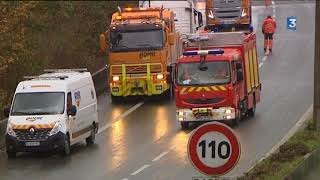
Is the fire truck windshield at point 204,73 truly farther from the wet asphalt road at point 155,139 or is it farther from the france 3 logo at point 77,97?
the france 3 logo at point 77,97

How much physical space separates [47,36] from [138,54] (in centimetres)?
820

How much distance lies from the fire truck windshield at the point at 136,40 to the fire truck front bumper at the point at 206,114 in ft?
22.7

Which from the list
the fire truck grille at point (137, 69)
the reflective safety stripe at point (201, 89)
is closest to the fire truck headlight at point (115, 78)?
the fire truck grille at point (137, 69)

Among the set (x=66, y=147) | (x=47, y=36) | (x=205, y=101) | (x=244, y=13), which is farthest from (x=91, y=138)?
(x=244, y=13)

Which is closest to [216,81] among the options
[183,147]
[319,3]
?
[183,147]

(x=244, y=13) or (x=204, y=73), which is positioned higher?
(x=244, y=13)

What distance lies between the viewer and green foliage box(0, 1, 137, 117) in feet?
95.8

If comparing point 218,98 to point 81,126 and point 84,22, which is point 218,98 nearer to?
point 81,126

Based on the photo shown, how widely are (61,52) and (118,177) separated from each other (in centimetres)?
1910

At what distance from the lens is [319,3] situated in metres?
20.6

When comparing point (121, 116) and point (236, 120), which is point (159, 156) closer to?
point (236, 120)

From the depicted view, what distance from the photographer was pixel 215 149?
33.3ft

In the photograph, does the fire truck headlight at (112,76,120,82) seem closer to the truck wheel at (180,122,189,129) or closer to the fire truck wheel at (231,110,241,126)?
the truck wheel at (180,122,189,129)

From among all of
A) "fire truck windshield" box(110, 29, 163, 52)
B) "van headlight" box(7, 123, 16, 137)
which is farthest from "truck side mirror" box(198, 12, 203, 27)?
"van headlight" box(7, 123, 16, 137)
